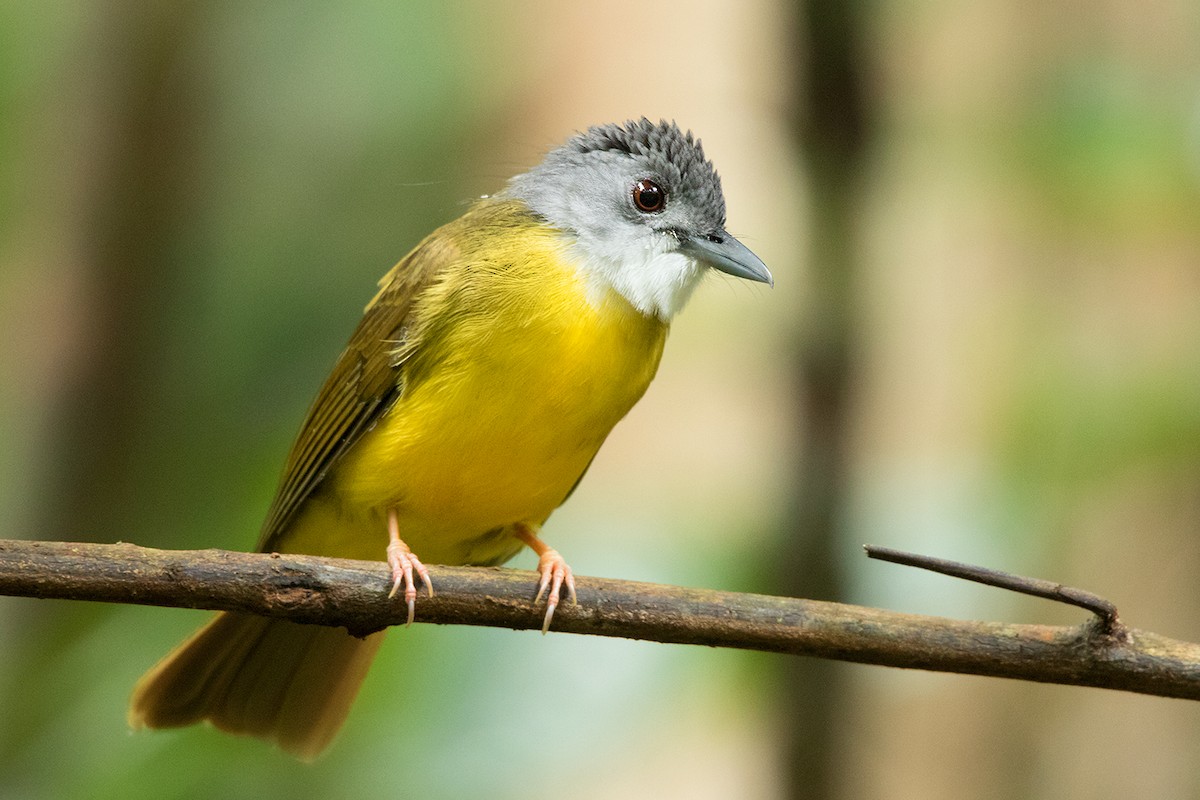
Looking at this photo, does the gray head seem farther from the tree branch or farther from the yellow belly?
the tree branch

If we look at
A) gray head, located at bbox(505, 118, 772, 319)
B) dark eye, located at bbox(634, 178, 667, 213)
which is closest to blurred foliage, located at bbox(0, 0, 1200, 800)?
gray head, located at bbox(505, 118, 772, 319)

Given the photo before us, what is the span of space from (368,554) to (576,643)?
62 centimetres

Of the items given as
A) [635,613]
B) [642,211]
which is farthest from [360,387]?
[635,613]

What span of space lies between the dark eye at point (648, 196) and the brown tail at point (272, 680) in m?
1.21

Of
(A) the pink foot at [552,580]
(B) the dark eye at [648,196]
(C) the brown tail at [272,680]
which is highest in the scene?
(B) the dark eye at [648,196]

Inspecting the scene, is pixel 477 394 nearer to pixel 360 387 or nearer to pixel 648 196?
pixel 360 387

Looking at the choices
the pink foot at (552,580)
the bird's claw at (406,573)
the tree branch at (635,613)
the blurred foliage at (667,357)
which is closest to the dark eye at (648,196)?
the blurred foliage at (667,357)

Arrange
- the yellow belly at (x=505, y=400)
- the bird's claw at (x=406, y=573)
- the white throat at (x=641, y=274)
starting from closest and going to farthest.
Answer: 1. the bird's claw at (x=406, y=573)
2. the yellow belly at (x=505, y=400)
3. the white throat at (x=641, y=274)

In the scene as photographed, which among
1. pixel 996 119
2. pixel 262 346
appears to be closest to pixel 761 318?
pixel 996 119

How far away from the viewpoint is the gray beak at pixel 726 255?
2783 mm

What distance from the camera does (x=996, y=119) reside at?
133 inches

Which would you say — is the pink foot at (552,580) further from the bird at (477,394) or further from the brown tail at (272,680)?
the brown tail at (272,680)

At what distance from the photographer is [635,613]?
2080 millimetres

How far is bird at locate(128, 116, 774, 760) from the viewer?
264 centimetres
